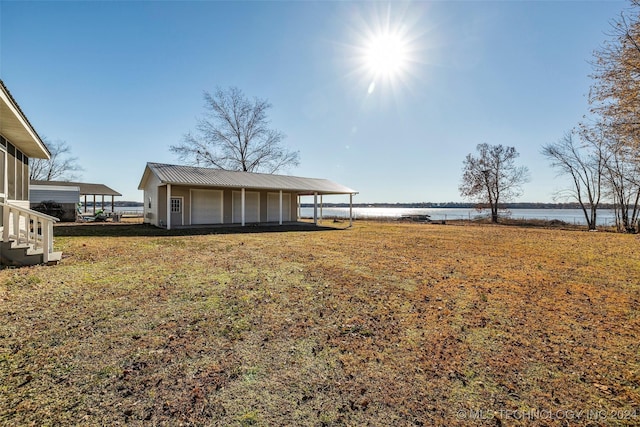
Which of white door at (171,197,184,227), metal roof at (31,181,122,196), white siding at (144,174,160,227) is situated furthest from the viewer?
metal roof at (31,181,122,196)

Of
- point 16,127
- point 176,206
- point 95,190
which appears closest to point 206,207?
point 176,206

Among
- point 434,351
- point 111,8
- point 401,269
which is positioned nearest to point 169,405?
point 434,351

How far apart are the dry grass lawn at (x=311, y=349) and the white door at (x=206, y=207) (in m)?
11.4

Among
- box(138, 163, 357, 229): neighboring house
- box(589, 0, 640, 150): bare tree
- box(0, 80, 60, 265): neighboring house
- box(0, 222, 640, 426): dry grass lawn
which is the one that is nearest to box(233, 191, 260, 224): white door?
box(138, 163, 357, 229): neighboring house

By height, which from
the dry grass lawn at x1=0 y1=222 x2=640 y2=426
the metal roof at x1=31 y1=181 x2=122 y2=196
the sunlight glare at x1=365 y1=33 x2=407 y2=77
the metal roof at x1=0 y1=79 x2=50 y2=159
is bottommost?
the dry grass lawn at x1=0 y1=222 x2=640 y2=426

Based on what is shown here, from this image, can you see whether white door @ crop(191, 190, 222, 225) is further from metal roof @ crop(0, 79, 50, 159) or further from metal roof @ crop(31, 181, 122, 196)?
metal roof @ crop(31, 181, 122, 196)

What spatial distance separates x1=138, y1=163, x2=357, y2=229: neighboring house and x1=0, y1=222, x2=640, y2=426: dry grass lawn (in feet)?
34.6

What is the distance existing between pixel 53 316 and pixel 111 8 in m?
10.8

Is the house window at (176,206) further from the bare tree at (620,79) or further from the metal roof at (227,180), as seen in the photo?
the bare tree at (620,79)

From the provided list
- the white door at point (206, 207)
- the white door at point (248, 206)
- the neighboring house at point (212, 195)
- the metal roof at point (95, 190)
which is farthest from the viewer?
the metal roof at point (95, 190)

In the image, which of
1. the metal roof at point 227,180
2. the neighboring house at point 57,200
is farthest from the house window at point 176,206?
the neighboring house at point 57,200

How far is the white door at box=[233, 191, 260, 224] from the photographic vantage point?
62.3 ft

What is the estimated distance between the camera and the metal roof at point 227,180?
50.3 feet

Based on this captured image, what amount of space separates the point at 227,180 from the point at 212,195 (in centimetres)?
158
